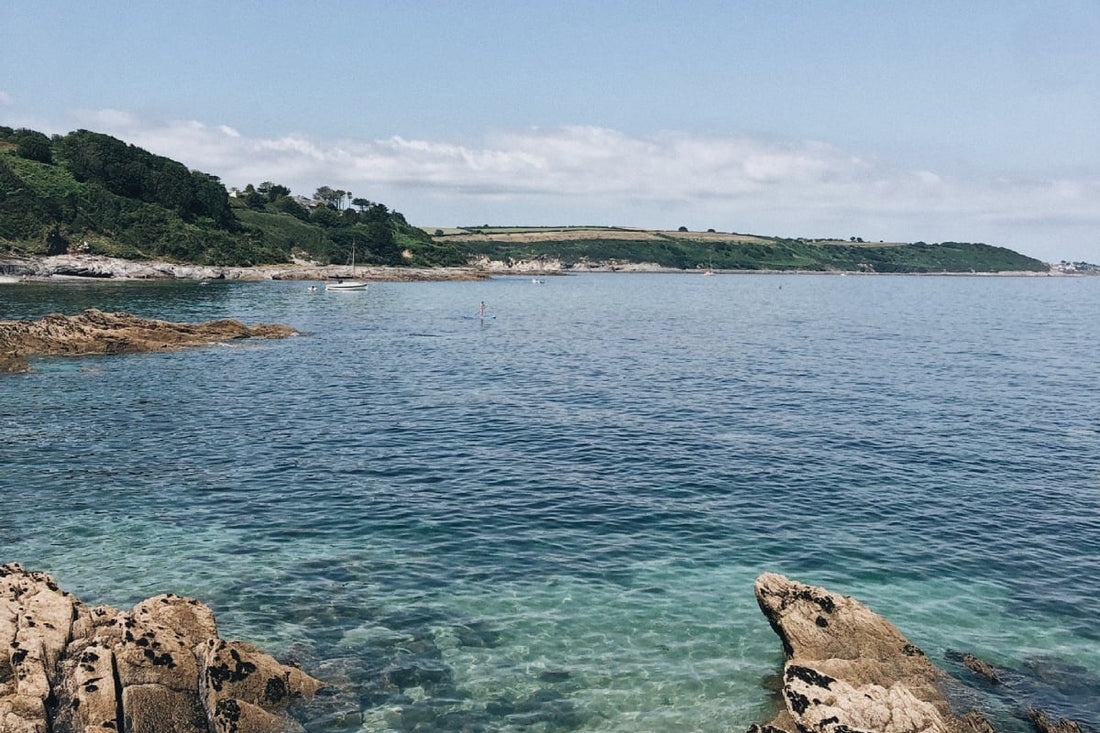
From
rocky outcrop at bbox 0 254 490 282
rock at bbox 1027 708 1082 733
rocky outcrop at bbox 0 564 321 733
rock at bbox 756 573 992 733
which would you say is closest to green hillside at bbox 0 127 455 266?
rocky outcrop at bbox 0 254 490 282

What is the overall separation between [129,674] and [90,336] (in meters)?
59.7

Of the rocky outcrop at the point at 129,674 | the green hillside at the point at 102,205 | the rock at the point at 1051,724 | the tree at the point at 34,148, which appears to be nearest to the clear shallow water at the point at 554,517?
the rock at the point at 1051,724

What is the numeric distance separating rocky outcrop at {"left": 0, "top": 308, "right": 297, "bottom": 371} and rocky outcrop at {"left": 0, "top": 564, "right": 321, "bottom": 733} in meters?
47.5

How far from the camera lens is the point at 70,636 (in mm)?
15344

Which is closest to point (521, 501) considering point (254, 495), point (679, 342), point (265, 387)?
point (254, 495)

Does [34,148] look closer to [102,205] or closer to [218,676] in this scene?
[102,205]

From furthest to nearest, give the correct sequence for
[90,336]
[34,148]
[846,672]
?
[34,148], [90,336], [846,672]

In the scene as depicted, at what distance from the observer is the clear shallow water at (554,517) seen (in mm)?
17859

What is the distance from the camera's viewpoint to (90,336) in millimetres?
64438

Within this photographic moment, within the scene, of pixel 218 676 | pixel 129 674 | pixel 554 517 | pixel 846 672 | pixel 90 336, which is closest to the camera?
pixel 129 674

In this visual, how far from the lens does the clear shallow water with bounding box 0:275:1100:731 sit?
58.6 ft

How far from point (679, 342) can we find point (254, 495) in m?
62.1

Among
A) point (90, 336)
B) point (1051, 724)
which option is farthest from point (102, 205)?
point (1051, 724)

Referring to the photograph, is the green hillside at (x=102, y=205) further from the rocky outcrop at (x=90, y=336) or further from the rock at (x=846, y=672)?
the rock at (x=846, y=672)
